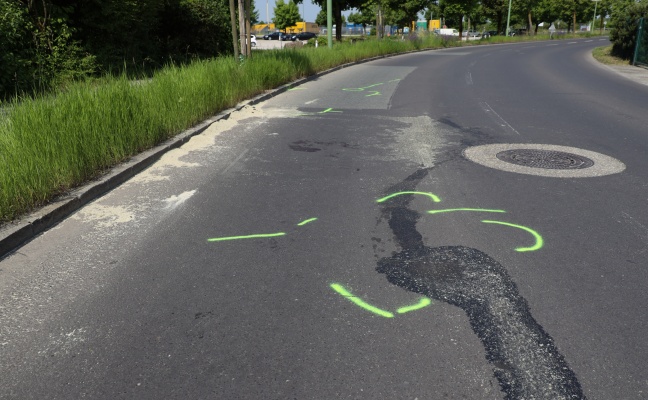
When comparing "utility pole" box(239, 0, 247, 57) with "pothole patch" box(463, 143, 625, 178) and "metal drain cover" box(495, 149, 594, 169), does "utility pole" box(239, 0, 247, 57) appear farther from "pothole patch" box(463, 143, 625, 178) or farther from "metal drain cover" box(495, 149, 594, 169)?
"metal drain cover" box(495, 149, 594, 169)

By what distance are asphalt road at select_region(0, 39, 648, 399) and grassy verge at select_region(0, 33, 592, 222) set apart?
1.52 ft

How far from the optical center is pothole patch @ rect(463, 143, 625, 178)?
A: 6312 millimetres

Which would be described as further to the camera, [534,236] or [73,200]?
[73,200]

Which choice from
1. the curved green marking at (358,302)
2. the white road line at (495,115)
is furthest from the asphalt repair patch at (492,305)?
the white road line at (495,115)

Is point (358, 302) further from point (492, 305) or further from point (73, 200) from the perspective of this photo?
point (73, 200)

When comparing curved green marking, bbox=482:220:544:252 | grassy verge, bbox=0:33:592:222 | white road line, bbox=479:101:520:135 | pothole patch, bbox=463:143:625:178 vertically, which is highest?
grassy verge, bbox=0:33:592:222

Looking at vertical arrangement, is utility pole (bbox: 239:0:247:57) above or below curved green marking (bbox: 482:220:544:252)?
above

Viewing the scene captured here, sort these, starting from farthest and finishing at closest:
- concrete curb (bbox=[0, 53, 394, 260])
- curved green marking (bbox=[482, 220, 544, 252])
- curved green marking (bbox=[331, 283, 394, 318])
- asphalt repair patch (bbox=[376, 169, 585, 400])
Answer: concrete curb (bbox=[0, 53, 394, 260]) < curved green marking (bbox=[482, 220, 544, 252]) < curved green marking (bbox=[331, 283, 394, 318]) < asphalt repair patch (bbox=[376, 169, 585, 400])

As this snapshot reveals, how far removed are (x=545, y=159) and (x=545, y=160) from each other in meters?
0.06

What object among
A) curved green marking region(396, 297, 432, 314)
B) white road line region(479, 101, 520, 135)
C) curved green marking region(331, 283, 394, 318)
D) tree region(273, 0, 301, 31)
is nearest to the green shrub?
white road line region(479, 101, 520, 135)

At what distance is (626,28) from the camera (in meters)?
24.8

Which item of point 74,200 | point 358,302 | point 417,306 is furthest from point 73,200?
point 417,306

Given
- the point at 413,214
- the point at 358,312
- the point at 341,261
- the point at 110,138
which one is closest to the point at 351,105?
the point at 110,138

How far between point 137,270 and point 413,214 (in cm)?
258
